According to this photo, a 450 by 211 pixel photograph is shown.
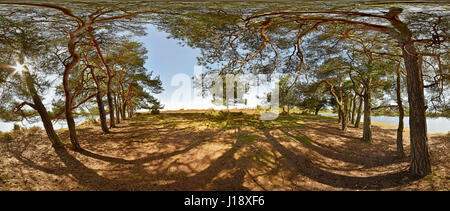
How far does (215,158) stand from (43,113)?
214 centimetres

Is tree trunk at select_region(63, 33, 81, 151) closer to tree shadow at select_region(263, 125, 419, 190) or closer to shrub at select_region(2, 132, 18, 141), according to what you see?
shrub at select_region(2, 132, 18, 141)

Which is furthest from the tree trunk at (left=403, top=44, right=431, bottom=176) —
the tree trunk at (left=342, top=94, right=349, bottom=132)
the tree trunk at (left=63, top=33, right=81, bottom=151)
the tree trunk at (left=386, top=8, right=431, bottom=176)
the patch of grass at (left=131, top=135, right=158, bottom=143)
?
the tree trunk at (left=63, top=33, right=81, bottom=151)

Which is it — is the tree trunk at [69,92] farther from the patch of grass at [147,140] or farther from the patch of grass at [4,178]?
the patch of grass at [147,140]

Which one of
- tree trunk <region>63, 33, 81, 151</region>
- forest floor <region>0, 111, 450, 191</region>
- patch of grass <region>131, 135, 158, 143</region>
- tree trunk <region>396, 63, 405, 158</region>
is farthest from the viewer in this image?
tree trunk <region>396, 63, 405, 158</region>

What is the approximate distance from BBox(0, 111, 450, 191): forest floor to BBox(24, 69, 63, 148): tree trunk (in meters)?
0.06

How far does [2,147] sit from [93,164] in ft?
3.82

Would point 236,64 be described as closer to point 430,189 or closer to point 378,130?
point 378,130

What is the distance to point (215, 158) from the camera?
4.78 ft

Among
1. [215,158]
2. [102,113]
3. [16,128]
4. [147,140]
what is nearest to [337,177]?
[215,158]

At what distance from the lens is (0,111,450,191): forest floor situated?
1.33 meters

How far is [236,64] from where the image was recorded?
188 centimetres

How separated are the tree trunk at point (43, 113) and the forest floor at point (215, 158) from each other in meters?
0.06
